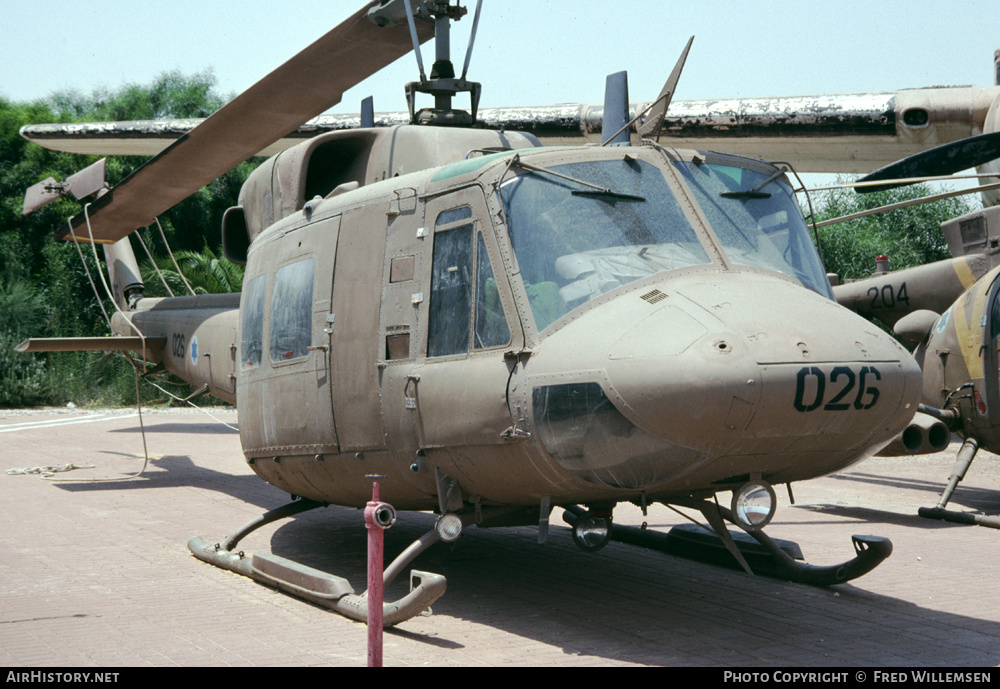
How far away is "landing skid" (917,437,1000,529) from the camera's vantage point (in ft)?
29.5

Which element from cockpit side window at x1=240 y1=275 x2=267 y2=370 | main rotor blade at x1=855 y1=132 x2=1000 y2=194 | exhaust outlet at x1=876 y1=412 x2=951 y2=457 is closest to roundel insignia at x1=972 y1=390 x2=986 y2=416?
exhaust outlet at x1=876 y1=412 x2=951 y2=457

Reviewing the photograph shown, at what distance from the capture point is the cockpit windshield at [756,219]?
529 centimetres

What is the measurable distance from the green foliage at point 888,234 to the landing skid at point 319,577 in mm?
26040

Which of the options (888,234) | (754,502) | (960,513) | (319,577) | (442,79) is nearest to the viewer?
(754,502)

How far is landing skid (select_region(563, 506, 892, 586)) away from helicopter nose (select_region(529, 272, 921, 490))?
1026 millimetres

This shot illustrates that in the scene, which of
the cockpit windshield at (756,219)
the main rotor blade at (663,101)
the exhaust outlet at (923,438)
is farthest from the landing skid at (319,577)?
the exhaust outlet at (923,438)

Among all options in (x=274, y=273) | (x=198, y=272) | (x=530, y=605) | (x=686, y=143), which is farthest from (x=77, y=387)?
(x=530, y=605)

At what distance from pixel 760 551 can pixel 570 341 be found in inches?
112

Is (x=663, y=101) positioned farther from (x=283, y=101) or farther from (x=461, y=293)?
(x=283, y=101)

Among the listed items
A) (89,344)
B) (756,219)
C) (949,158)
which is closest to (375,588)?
(756,219)

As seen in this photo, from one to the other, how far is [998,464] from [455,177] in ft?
39.4

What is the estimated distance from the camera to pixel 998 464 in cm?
1443

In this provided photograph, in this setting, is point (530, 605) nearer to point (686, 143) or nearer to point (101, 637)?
point (101, 637)

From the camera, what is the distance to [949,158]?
352 inches
